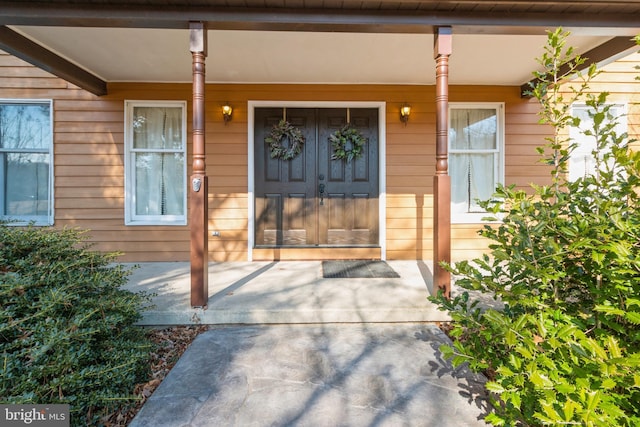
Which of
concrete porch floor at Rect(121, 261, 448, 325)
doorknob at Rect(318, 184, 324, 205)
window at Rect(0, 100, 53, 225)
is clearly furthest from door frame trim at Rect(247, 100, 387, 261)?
window at Rect(0, 100, 53, 225)

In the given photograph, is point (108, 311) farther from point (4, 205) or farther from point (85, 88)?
point (4, 205)

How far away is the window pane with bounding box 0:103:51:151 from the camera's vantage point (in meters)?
4.20

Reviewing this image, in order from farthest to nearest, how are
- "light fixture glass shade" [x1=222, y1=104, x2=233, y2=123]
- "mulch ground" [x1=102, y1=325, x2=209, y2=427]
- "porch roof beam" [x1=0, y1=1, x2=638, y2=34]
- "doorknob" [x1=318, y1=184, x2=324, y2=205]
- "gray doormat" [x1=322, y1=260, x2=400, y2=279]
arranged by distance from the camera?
"doorknob" [x1=318, y1=184, x2=324, y2=205]
"light fixture glass shade" [x1=222, y1=104, x2=233, y2=123]
"gray doormat" [x1=322, y1=260, x2=400, y2=279]
"porch roof beam" [x1=0, y1=1, x2=638, y2=34]
"mulch ground" [x1=102, y1=325, x2=209, y2=427]

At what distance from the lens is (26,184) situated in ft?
13.9

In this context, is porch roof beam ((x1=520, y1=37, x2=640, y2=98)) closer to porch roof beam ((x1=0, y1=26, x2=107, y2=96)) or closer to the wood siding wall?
the wood siding wall

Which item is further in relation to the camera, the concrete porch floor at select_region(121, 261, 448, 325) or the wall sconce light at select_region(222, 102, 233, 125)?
the wall sconce light at select_region(222, 102, 233, 125)

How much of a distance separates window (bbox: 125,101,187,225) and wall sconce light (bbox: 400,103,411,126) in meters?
2.84

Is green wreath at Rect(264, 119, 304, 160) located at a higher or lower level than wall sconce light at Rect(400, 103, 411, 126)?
lower

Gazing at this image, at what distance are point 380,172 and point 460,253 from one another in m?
1.52

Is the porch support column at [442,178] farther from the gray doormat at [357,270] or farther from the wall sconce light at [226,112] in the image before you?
the wall sconce light at [226,112]

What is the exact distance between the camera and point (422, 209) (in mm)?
4363

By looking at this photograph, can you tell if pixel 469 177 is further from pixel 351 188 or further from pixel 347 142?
pixel 347 142

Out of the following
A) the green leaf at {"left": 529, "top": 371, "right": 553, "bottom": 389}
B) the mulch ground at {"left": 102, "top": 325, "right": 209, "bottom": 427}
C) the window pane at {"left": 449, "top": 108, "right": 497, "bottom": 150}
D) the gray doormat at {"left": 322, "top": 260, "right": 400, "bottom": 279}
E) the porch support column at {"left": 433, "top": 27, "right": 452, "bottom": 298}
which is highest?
the window pane at {"left": 449, "top": 108, "right": 497, "bottom": 150}

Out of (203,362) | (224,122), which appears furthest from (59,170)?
(203,362)
